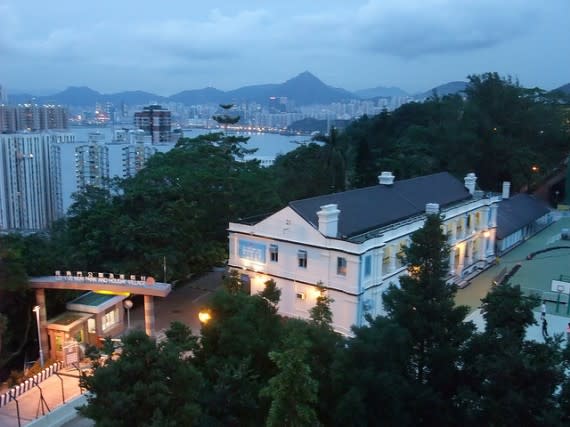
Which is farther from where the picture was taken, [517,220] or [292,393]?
[517,220]

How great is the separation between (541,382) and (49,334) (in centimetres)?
1393

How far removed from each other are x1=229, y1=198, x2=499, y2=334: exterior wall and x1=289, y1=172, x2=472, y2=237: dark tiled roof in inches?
27.3

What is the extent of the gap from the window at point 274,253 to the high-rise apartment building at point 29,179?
36184 millimetres

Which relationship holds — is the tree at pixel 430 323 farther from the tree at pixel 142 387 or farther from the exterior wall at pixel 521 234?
the exterior wall at pixel 521 234

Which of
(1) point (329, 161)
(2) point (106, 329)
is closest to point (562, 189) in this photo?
(1) point (329, 161)

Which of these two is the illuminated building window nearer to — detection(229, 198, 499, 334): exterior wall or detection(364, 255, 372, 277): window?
detection(229, 198, 499, 334): exterior wall

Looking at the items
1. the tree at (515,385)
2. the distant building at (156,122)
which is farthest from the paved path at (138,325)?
the distant building at (156,122)

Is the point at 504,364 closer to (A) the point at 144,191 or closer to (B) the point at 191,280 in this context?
(A) the point at 144,191

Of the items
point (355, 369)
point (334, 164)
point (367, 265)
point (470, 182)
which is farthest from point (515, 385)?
point (334, 164)

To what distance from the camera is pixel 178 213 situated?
21.4 metres

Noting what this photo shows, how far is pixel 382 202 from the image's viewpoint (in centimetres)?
2259

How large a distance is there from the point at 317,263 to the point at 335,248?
1000mm

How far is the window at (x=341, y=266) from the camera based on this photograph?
18.4 m

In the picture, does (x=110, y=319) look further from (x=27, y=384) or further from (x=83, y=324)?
(x=27, y=384)
